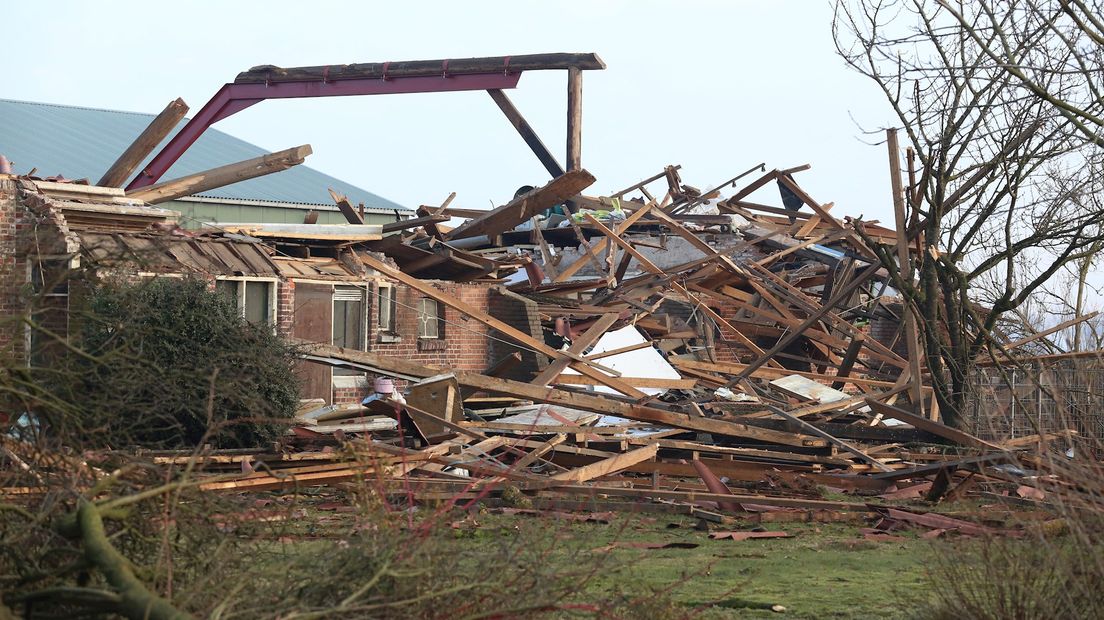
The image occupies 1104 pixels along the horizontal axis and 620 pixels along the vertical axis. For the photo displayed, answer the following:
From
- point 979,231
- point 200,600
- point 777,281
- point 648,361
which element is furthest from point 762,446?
point 200,600

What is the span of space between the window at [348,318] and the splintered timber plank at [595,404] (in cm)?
493

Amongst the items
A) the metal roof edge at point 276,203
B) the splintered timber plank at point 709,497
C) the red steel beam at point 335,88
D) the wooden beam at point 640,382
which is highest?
the red steel beam at point 335,88

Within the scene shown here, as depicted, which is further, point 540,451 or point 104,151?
point 104,151

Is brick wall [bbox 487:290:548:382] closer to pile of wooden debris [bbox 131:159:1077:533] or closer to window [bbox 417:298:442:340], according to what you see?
pile of wooden debris [bbox 131:159:1077:533]

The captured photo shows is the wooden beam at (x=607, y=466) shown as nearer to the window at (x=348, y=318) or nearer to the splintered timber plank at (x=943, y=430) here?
the splintered timber plank at (x=943, y=430)

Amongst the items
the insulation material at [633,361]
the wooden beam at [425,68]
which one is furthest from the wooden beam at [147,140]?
the insulation material at [633,361]

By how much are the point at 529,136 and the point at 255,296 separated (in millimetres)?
8539

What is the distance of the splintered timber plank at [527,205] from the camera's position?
16.7m

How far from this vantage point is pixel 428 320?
66.5 ft

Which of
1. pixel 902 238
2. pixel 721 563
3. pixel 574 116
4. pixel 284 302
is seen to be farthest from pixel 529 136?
pixel 721 563

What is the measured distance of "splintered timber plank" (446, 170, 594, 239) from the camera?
16.7m

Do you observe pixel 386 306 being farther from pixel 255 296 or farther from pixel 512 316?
pixel 255 296

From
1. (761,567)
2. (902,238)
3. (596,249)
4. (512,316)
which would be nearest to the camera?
(761,567)

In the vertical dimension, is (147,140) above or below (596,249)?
above
